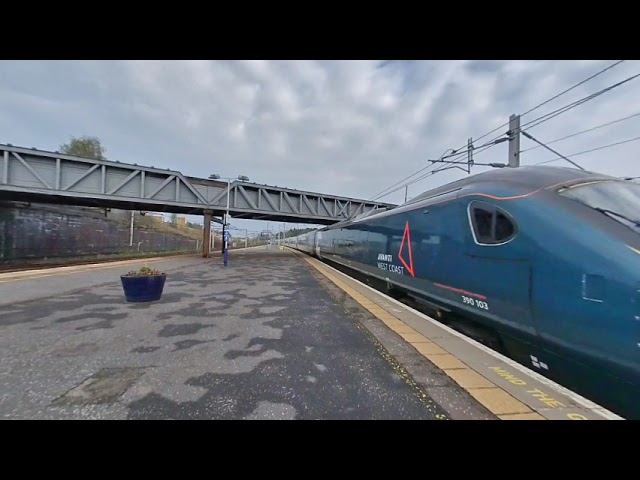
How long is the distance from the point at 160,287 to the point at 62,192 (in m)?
17.3

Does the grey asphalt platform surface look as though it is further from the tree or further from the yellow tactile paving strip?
the tree

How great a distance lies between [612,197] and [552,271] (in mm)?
1207

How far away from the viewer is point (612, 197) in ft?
10.1

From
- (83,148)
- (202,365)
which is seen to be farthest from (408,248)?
(83,148)

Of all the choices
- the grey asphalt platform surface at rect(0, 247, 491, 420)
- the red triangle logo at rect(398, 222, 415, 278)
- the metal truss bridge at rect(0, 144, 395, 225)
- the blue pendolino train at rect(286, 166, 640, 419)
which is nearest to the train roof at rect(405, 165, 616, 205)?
the blue pendolino train at rect(286, 166, 640, 419)

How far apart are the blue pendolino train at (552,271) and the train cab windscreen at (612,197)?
0.04 feet

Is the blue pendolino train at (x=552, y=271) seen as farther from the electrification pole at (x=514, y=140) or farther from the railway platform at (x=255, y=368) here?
the electrification pole at (x=514, y=140)

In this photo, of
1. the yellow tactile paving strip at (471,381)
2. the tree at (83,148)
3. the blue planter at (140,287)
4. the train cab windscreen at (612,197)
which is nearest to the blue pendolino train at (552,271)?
the train cab windscreen at (612,197)

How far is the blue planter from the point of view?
22.0 feet

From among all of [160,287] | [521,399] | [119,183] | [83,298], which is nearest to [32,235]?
[119,183]

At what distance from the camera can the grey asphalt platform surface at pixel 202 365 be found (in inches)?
99.9

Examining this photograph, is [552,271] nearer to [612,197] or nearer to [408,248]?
[612,197]
